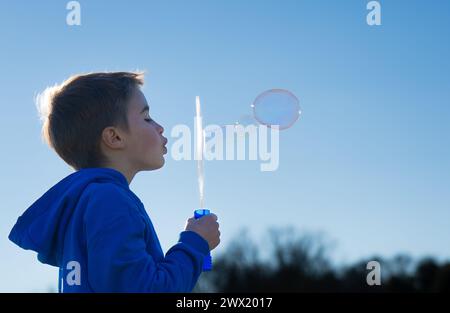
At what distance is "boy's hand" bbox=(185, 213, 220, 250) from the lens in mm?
3156

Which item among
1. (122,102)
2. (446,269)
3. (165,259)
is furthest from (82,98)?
(446,269)

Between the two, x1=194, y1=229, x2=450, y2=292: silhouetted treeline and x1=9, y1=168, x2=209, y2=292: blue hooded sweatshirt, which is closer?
x1=9, y1=168, x2=209, y2=292: blue hooded sweatshirt

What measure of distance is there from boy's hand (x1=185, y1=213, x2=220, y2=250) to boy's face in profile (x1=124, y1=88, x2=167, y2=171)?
30 centimetres

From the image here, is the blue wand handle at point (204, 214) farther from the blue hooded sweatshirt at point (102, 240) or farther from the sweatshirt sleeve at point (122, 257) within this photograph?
the sweatshirt sleeve at point (122, 257)

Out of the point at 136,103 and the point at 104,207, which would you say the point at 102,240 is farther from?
the point at 136,103

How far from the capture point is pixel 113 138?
11.0 feet

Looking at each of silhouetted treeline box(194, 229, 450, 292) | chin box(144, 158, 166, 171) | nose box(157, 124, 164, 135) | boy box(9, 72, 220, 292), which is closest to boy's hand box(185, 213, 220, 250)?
boy box(9, 72, 220, 292)

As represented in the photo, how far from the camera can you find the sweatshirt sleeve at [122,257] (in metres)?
2.85

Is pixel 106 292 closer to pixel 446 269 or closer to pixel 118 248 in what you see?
pixel 118 248

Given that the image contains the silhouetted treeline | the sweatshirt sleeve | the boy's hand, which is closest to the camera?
the sweatshirt sleeve

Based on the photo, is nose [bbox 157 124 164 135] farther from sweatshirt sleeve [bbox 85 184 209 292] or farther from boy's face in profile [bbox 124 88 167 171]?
sweatshirt sleeve [bbox 85 184 209 292]

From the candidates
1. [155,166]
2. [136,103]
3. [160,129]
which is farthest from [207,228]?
[136,103]
